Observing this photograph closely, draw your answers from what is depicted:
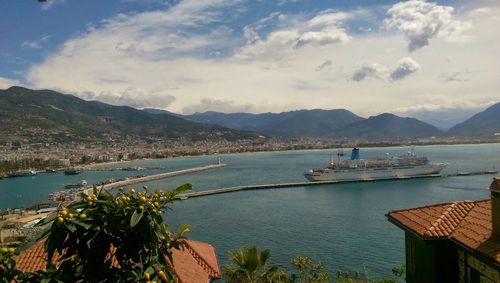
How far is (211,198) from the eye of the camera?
166ft

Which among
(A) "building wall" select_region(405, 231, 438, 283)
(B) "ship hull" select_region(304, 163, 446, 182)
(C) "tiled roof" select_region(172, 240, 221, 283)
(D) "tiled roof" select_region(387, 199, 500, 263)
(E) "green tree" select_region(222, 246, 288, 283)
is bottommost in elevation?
(B) "ship hull" select_region(304, 163, 446, 182)

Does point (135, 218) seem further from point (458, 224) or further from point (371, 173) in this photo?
point (371, 173)

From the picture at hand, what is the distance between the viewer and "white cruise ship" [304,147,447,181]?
68.1 metres

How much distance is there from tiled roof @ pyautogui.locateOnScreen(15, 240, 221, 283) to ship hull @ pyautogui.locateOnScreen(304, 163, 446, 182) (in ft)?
192

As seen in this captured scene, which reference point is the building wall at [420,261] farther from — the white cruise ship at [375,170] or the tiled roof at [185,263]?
the white cruise ship at [375,170]

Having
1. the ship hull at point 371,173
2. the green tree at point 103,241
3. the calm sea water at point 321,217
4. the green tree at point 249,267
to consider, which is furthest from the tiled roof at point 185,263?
the ship hull at point 371,173

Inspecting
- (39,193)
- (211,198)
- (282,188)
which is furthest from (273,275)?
(39,193)

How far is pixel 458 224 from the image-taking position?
6.04 meters

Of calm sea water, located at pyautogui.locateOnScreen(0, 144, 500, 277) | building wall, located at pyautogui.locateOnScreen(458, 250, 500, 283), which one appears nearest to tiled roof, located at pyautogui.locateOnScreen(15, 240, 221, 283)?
building wall, located at pyautogui.locateOnScreen(458, 250, 500, 283)

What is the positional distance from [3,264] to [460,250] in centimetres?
504

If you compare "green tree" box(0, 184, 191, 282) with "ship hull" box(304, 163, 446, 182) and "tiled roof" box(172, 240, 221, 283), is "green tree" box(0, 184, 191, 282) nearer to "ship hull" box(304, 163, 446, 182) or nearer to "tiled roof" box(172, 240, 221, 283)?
"tiled roof" box(172, 240, 221, 283)

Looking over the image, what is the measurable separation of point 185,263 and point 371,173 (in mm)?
63607

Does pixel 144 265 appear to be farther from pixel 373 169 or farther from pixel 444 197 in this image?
pixel 373 169

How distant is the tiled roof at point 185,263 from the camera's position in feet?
25.6
